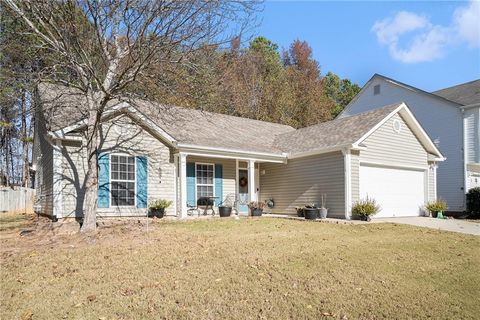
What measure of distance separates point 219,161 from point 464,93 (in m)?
15.8

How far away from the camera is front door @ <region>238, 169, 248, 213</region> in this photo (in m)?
16.6

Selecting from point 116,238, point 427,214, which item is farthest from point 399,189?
point 116,238

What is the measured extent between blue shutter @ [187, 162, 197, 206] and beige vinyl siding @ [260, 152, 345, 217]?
417cm

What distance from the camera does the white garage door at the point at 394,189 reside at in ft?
48.2

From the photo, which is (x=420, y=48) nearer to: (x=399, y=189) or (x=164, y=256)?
(x=399, y=189)

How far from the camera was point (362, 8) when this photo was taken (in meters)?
12.0

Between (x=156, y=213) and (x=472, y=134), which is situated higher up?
(x=472, y=134)

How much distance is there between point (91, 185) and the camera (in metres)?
9.87

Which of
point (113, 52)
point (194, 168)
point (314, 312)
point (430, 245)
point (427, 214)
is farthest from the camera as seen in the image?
point (427, 214)

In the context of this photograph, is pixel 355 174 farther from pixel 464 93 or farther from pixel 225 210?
pixel 464 93

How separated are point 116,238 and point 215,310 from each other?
16.7 feet

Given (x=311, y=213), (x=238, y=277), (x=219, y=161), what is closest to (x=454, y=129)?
(x=311, y=213)

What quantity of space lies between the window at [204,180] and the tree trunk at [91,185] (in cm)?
Answer: 552

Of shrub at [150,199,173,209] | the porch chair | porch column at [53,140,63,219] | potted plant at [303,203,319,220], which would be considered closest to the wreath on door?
the porch chair
